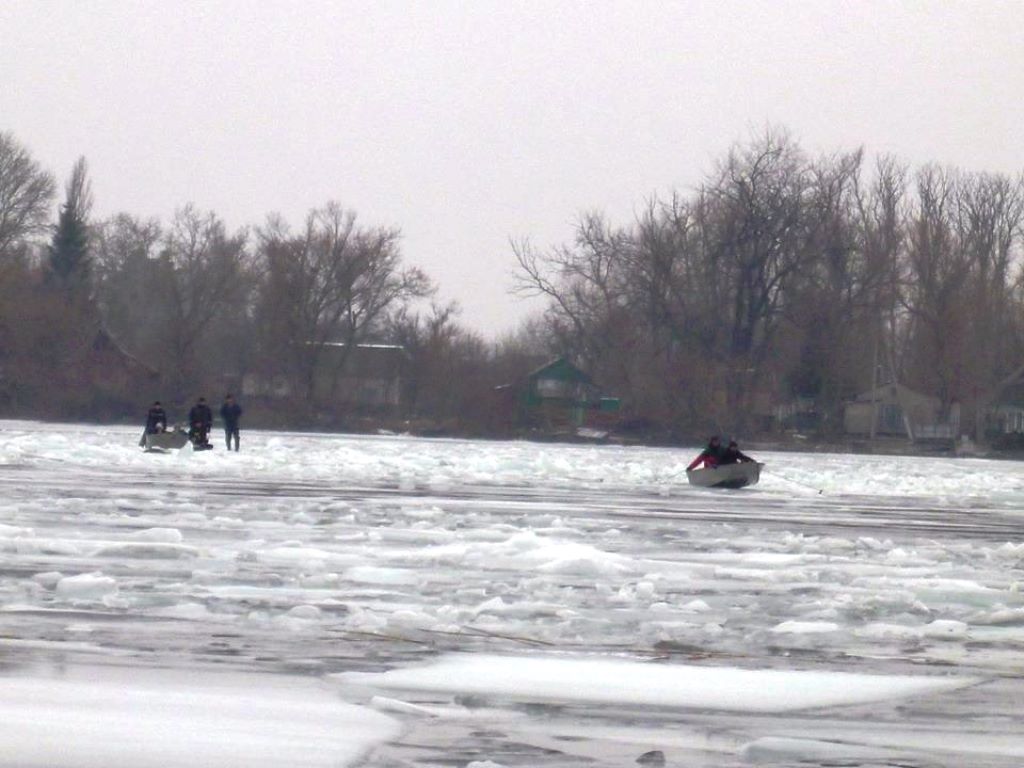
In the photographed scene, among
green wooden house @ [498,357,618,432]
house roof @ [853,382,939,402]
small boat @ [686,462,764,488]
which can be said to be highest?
house roof @ [853,382,939,402]

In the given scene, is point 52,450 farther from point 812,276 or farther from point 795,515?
point 812,276

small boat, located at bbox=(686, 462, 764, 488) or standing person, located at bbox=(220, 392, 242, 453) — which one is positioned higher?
standing person, located at bbox=(220, 392, 242, 453)

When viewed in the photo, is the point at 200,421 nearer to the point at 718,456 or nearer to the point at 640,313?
the point at 718,456

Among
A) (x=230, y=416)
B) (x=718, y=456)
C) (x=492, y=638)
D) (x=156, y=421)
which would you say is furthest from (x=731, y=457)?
(x=492, y=638)

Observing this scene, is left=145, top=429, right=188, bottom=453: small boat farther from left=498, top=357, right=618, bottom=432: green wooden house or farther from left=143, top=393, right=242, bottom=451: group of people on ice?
left=498, top=357, right=618, bottom=432: green wooden house

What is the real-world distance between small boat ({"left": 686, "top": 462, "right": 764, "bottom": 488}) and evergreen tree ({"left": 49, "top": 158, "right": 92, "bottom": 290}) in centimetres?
6047

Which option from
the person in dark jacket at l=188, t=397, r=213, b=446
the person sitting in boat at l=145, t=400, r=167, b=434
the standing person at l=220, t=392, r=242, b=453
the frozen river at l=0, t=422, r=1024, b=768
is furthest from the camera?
the standing person at l=220, t=392, r=242, b=453

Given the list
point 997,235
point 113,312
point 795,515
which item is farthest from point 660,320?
point 795,515

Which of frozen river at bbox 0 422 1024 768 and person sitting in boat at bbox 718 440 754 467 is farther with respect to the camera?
person sitting in boat at bbox 718 440 754 467

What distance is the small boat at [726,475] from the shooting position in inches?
1182

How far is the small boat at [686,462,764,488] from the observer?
30.0 metres

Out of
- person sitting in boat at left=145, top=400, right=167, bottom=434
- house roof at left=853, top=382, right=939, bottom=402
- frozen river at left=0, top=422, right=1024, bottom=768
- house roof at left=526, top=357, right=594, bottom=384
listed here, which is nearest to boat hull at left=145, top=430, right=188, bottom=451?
person sitting in boat at left=145, top=400, right=167, bottom=434

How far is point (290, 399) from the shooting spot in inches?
2995

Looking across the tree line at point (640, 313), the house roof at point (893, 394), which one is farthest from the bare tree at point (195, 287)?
the house roof at point (893, 394)
